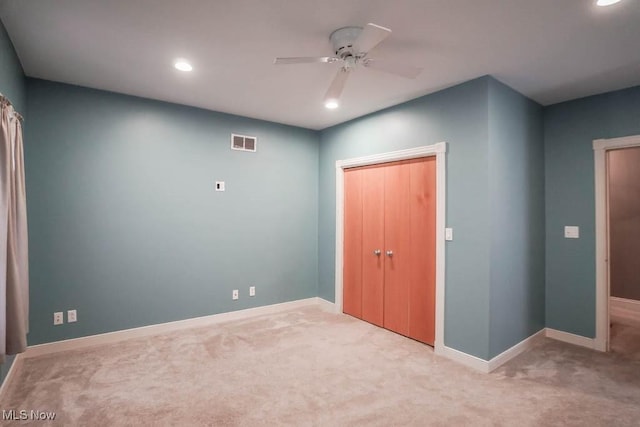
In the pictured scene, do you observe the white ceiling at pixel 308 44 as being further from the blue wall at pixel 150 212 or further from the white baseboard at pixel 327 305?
the white baseboard at pixel 327 305

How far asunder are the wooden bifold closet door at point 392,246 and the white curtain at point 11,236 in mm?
3262

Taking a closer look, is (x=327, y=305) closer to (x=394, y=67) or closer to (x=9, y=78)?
(x=394, y=67)

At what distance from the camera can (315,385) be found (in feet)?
→ 8.20

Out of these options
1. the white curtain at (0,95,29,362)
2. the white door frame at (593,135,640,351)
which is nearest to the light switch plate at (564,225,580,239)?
the white door frame at (593,135,640,351)

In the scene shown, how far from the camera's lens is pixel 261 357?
2.98 metres

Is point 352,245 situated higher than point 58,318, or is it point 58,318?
point 352,245

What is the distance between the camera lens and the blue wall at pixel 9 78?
214 centimetres

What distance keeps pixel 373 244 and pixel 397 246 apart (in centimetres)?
38

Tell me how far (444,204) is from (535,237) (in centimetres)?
123

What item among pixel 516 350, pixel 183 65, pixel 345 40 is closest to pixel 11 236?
pixel 183 65

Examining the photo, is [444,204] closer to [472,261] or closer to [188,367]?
[472,261]

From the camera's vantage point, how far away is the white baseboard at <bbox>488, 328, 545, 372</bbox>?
9.21 ft

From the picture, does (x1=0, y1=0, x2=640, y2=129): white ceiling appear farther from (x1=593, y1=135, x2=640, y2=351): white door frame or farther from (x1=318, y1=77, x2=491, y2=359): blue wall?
(x1=593, y1=135, x2=640, y2=351): white door frame

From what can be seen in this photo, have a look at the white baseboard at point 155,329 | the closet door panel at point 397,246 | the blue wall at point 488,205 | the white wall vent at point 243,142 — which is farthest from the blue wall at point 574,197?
the white wall vent at point 243,142
